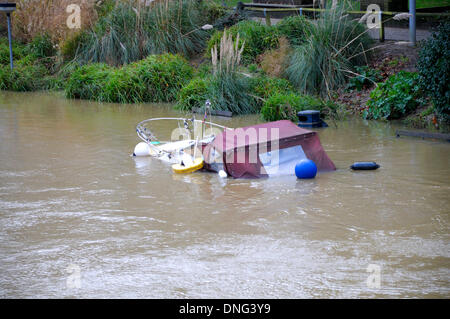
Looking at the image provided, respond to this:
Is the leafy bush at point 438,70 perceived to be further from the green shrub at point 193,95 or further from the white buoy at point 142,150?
the white buoy at point 142,150

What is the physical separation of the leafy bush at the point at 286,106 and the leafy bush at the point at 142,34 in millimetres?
6799

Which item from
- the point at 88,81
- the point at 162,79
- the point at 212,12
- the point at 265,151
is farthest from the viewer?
the point at 212,12

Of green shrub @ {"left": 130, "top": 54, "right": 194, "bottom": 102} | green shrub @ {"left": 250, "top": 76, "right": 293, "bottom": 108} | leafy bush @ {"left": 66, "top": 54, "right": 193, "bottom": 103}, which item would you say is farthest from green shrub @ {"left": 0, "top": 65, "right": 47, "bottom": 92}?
green shrub @ {"left": 250, "top": 76, "right": 293, "bottom": 108}

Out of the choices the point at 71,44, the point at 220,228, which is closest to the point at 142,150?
the point at 220,228

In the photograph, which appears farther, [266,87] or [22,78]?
[22,78]

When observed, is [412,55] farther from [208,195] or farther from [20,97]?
[20,97]

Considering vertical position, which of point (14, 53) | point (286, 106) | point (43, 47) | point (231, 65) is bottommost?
point (286, 106)

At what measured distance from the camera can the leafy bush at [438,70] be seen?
1194 centimetres

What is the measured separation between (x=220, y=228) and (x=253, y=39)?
1254cm

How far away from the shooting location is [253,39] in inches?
743

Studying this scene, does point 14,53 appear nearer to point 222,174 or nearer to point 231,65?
point 231,65

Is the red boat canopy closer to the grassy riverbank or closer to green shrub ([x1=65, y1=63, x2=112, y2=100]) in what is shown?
the grassy riverbank

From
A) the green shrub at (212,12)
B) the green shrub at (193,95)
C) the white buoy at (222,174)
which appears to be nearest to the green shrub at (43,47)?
the green shrub at (212,12)
